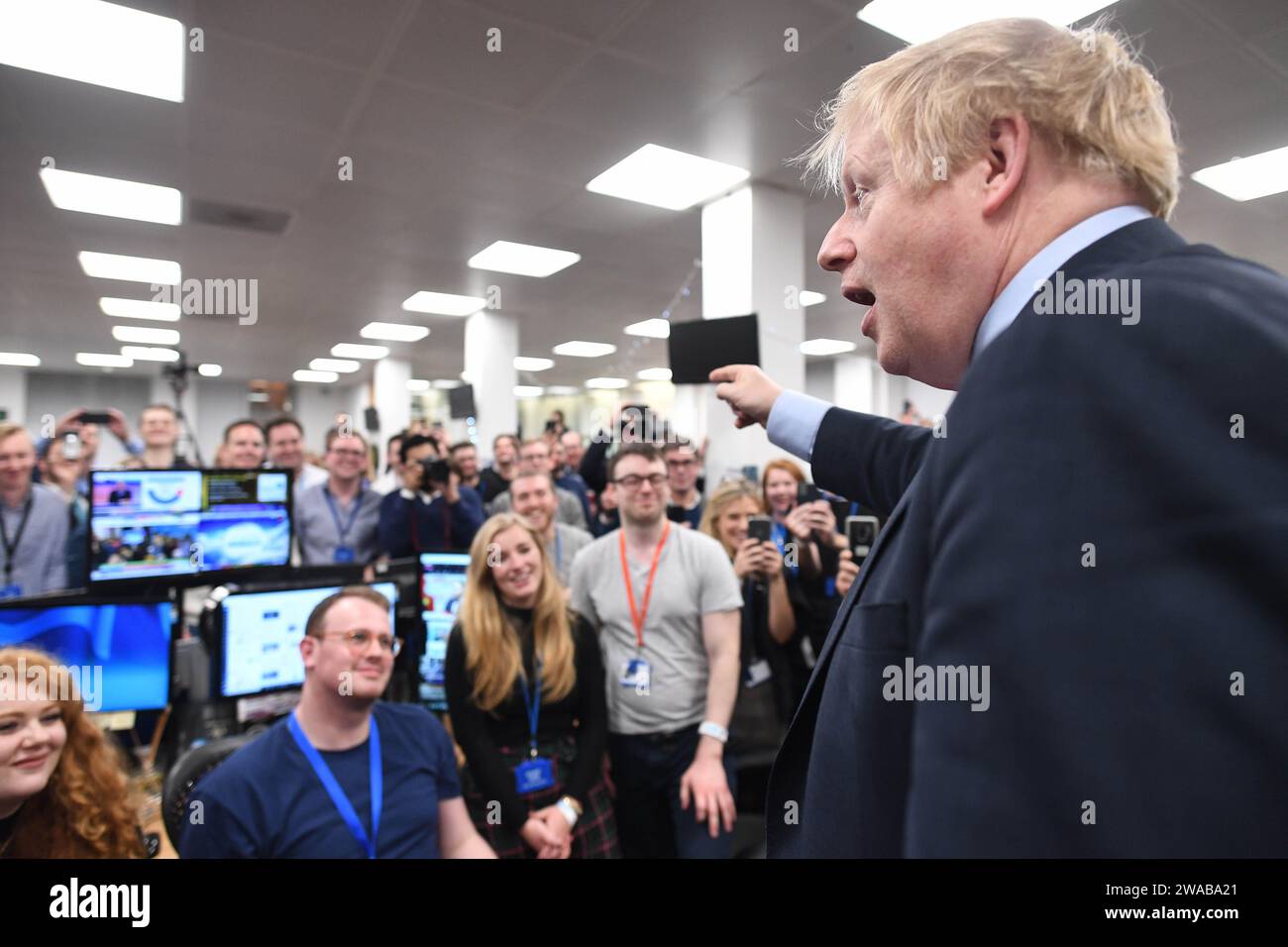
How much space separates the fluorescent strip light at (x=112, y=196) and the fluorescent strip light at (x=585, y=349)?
5.29m

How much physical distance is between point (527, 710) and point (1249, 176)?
189 inches

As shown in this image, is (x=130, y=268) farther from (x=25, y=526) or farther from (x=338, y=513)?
(x=338, y=513)

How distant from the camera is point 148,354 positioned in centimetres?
1020

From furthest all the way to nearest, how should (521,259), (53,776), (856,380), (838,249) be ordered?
(856,380) < (521,259) < (53,776) < (838,249)

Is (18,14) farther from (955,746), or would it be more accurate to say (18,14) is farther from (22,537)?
(955,746)

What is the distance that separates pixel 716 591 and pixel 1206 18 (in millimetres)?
2722

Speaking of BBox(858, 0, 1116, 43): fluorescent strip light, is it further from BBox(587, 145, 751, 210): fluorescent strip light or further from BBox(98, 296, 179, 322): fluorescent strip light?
BBox(98, 296, 179, 322): fluorescent strip light

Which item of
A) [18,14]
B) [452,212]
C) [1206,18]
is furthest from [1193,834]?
[452,212]

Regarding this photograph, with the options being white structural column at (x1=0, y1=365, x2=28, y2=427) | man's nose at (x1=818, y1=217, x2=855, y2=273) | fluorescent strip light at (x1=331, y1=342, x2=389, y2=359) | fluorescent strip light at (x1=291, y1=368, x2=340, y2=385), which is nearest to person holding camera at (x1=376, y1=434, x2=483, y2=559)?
man's nose at (x1=818, y1=217, x2=855, y2=273)

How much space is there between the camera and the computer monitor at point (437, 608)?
2287 millimetres

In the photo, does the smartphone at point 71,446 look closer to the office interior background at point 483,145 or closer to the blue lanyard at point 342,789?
the office interior background at point 483,145

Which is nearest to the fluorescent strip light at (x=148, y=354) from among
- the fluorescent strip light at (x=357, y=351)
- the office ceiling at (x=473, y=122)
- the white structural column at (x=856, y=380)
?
the fluorescent strip light at (x=357, y=351)

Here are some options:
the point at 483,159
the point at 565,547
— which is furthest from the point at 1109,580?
the point at 483,159

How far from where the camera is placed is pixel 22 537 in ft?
8.75
